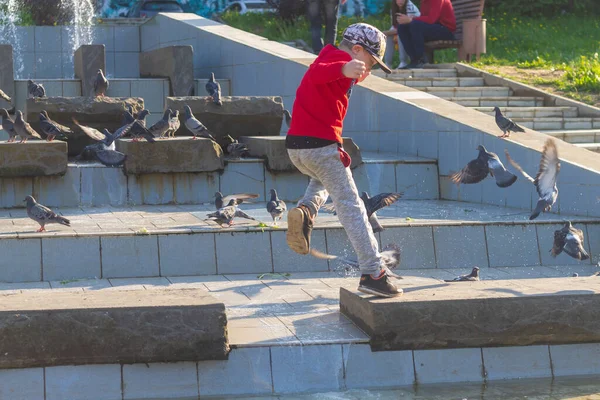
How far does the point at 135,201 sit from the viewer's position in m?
10.1

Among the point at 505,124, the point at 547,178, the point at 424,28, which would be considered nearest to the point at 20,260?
the point at 547,178

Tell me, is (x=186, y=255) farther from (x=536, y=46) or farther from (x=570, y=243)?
(x=536, y=46)

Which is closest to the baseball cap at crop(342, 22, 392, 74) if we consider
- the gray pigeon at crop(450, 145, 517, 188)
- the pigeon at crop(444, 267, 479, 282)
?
the pigeon at crop(444, 267, 479, 282)

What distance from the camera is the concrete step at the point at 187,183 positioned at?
991 centimetres

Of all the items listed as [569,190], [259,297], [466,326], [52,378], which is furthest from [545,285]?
[569,190]

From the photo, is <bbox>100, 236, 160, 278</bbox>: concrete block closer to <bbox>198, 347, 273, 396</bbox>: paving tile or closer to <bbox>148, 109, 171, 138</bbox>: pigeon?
<bbox>198, 347, 273, 396</bbox>: paving tile

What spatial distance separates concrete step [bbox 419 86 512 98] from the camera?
14.4 meters

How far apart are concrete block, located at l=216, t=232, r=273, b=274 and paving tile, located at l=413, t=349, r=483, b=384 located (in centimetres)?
243

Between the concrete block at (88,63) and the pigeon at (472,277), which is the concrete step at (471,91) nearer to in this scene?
the concrete block at (88,63)

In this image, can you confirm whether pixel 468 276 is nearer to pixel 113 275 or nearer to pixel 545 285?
pixel 545 285

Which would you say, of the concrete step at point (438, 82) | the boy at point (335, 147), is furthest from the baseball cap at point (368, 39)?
the concrete step at point (438, 82)

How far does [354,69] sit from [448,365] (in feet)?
5.43

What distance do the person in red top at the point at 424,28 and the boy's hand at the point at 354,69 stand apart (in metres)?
10.9

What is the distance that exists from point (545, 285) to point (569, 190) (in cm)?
350
